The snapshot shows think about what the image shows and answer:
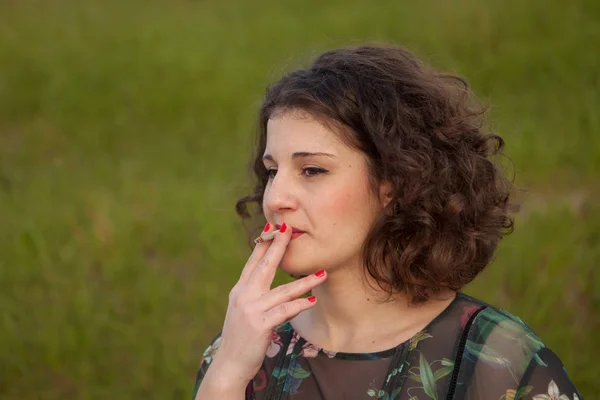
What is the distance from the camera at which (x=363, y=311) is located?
7.28 ft

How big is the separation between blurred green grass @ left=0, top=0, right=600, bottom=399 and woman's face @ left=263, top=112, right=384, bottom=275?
0.50 meters

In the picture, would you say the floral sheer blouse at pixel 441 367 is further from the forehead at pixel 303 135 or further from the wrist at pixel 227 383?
the forehead at pixel 303 135

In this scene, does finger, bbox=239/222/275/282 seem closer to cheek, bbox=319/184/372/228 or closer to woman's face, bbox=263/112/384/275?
woman's face, bbox=263/112/384/275

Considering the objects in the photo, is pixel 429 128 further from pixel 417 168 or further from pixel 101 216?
pixel 101 216

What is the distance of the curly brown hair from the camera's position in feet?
7.10

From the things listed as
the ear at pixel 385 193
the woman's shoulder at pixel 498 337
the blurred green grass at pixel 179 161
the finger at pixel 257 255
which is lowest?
the blurred green grass at pixel 179 161

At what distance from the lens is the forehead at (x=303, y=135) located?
83.0 inches

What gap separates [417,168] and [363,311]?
42 centimetres

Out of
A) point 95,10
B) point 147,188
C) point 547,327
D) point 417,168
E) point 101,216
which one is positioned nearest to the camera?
point 417,168

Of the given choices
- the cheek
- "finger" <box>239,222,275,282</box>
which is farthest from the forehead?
"finger" <box>239,222,275,282</box>

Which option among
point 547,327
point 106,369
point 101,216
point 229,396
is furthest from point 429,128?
point 101,216

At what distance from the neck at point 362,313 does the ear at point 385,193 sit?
0.20 m

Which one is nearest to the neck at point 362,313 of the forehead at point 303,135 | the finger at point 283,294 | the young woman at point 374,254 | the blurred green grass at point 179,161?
the young woman at point 374,254

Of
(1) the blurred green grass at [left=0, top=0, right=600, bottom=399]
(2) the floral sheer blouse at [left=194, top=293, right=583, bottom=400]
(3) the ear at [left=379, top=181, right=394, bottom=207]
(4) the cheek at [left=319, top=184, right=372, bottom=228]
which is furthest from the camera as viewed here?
(1) the blurred green grass at [left=0, top=0, right=600, bottom=399]
